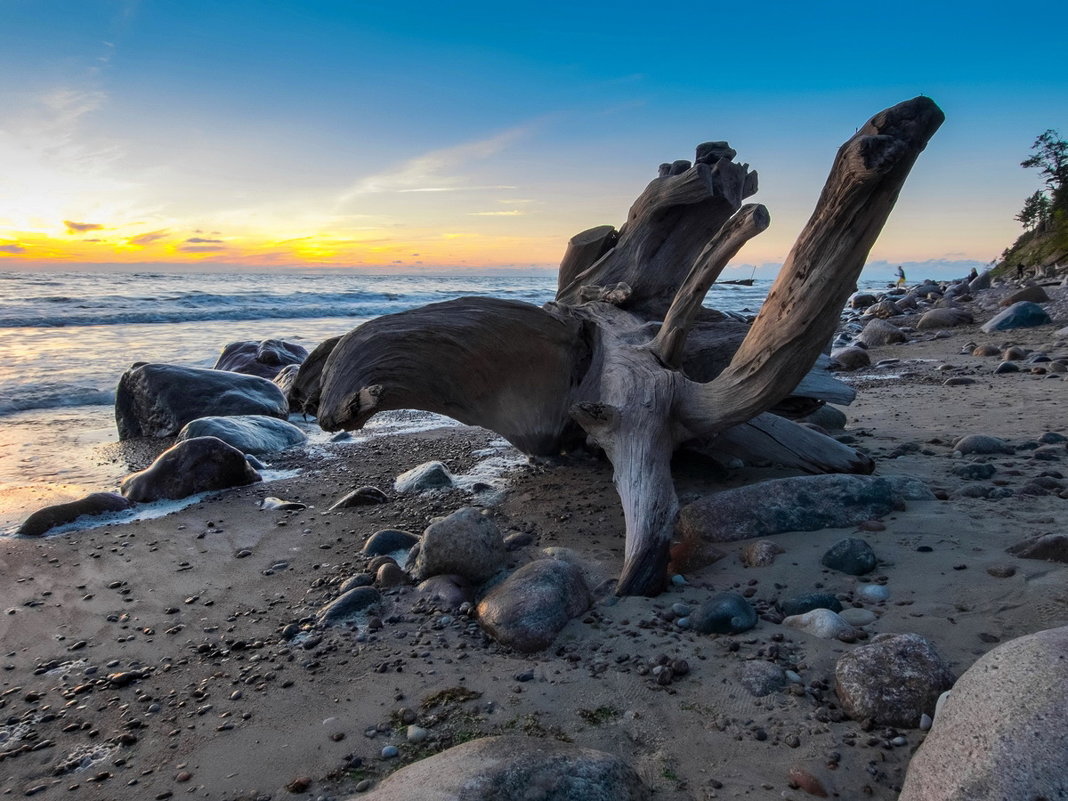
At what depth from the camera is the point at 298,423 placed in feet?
27.3

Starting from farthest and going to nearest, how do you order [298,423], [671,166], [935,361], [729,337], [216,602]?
[935,361], [298,423], [671,166], [729,337], [216,602]

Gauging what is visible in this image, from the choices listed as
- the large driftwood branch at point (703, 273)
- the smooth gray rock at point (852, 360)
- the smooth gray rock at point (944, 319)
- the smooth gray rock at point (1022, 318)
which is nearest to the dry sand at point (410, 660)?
the large driftwood branch at point (703, 273)

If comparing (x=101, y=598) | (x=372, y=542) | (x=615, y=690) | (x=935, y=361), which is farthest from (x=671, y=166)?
(x=935, y=361)

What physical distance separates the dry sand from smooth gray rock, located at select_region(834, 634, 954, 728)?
→ 58 millimetres

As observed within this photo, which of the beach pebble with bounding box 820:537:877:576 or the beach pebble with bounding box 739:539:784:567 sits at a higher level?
the beach pebble with bounding box 820:537:877:576

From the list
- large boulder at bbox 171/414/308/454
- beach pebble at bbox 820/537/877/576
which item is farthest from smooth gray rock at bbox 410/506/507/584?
large boulder at bbox 171/414/308/454

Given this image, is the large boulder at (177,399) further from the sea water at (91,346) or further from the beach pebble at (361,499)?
the beach pebble at (361,499)

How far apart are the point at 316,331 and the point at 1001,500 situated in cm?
1721

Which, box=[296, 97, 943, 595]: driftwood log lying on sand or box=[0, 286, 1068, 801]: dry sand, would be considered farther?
box=[296, 97, 943, 595]: driftwood log lying on sand

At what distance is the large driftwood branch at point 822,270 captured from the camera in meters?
2.62

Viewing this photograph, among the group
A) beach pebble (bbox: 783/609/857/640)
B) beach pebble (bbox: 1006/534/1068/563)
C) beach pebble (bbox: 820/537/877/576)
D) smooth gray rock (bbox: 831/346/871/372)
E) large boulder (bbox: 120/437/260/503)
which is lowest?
large boulder (bbox: 120/437/260/503)

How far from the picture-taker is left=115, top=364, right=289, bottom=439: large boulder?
7.73 metres

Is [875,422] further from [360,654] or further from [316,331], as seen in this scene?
[316,331]

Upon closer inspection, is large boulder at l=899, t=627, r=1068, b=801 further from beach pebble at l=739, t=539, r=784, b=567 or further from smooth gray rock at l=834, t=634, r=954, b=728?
beach pebble at l=739, t=539, r=784, b=567
